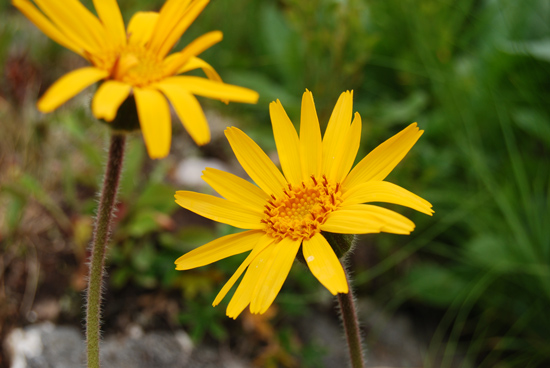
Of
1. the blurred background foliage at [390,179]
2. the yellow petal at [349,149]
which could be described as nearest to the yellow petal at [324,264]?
the yellow petal at [349,149]

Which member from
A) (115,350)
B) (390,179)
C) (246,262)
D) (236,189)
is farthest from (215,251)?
(390,179)

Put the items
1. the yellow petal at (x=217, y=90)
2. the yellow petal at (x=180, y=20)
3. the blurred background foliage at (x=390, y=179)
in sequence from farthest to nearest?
the blurred background foliage at (x=390, y=179) < the yellow petal at (x=180, y=20) < the yellow petal at (x=217, y=90)

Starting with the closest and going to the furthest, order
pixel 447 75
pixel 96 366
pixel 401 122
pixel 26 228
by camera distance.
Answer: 1. pixel 96 366
2. pixel 26 228
3. pixel 447 75
4. pixel 401 122

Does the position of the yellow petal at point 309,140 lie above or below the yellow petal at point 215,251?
above

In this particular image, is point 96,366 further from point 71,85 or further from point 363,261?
point 363,261

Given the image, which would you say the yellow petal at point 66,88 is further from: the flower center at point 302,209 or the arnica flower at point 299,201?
the flower center at point 302,209

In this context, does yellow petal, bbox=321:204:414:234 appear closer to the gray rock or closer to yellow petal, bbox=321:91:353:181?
yellow petal, bbox=321:91:353:181

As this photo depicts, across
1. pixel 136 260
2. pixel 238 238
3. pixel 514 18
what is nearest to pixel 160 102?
pixel 238 238
